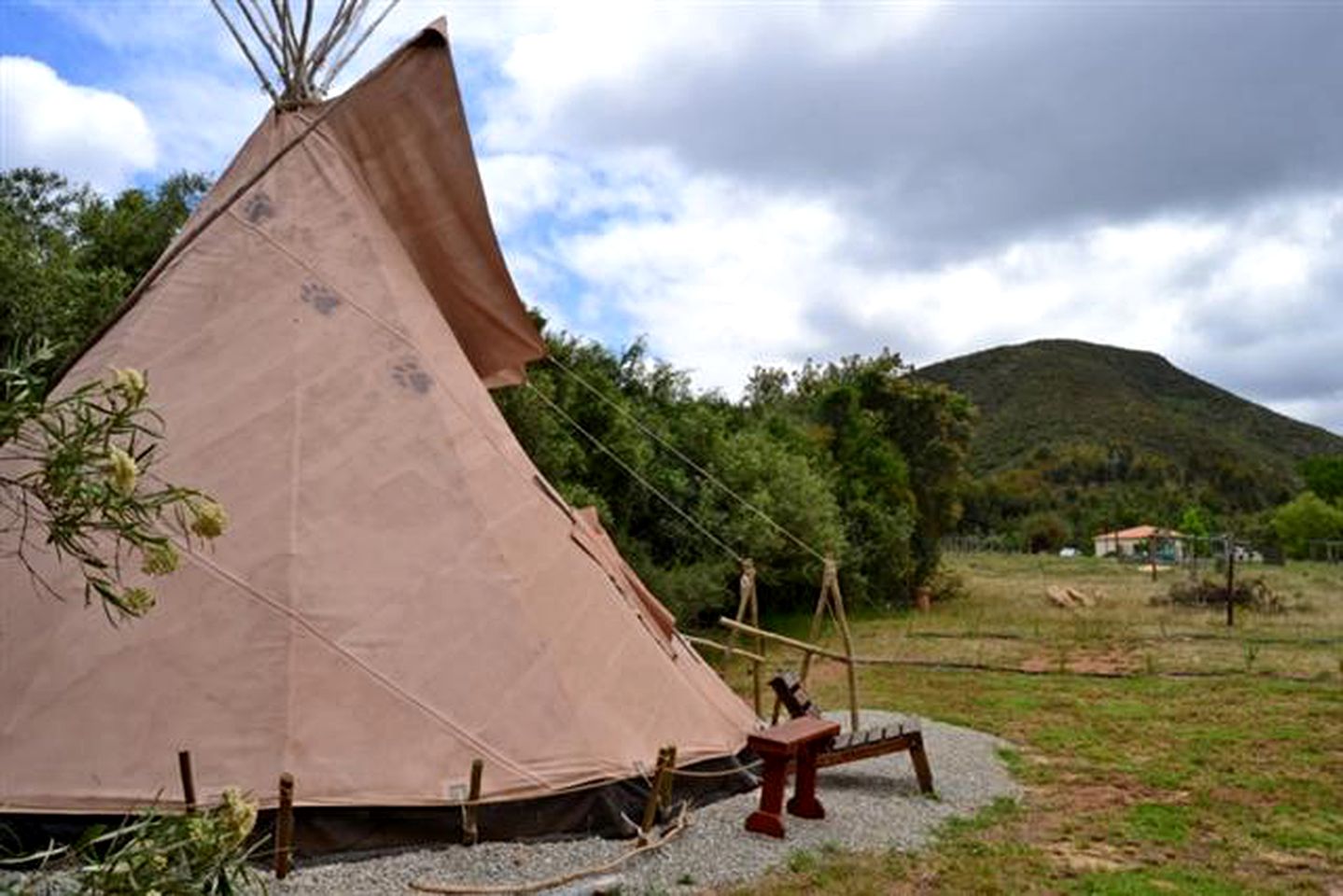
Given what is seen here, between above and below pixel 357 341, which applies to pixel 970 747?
below

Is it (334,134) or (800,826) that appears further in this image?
(334,134)

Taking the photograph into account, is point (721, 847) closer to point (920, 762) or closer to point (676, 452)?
point (920, 762)

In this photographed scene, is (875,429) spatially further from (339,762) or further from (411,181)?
(339,762)

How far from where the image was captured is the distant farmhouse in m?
38.6

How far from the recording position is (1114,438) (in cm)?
6538

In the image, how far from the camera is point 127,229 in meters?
14.9

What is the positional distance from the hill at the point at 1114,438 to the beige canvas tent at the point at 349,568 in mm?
47372

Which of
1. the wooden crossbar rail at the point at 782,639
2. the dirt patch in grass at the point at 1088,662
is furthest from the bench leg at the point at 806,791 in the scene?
the dirt patch in grass at the point at 1088,662

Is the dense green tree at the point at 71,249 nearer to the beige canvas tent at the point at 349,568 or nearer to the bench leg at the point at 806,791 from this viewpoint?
the beige canvas tent at the point at 349,568

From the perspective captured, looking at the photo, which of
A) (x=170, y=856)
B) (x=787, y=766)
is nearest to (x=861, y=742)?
(x=787, y=766)

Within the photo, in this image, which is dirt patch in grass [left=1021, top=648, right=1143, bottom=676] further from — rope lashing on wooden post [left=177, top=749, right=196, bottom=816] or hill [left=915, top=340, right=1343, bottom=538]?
hill [left=915, top=340, right=1343, bottom=538]

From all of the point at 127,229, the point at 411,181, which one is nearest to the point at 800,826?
the point at 411,181

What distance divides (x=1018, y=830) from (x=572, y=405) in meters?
10.6

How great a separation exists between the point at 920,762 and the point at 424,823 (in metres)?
3.41
